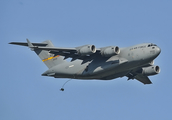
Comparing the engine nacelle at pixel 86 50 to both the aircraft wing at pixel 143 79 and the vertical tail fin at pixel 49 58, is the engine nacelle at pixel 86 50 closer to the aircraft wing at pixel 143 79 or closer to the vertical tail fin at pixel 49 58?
the vertical tail fin at pixel 49 58

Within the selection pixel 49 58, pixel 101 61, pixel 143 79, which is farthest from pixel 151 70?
pixel 49 58

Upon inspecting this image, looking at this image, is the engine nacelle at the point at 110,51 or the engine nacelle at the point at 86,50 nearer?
the engine nacelle at the point at 86,50

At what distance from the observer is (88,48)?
29422 mm

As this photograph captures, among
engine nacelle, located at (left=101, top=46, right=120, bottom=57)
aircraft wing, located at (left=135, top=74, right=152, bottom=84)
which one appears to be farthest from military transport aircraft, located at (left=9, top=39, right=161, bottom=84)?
aircraft wing, located at (left=135, top=74, right=152, bottom=84)

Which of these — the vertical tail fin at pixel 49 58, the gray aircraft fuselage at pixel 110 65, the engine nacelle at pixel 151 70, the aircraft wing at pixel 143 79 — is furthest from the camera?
the aircraft wing at pixel 143 79

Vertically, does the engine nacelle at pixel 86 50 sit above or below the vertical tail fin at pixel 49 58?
below

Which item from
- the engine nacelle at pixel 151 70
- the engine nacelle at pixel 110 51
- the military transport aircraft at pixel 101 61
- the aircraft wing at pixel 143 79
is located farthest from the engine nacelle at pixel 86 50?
the aircraft wing at pixel 143 79

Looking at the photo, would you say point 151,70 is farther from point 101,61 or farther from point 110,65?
point 101,61

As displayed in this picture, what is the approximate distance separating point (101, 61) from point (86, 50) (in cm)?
206

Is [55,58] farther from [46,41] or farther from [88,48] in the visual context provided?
[88,48]

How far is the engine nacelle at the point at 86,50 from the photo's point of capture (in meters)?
29.4

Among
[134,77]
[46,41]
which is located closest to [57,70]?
[46,41]

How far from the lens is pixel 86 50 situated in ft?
96.5

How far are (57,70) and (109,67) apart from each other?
207 inches
